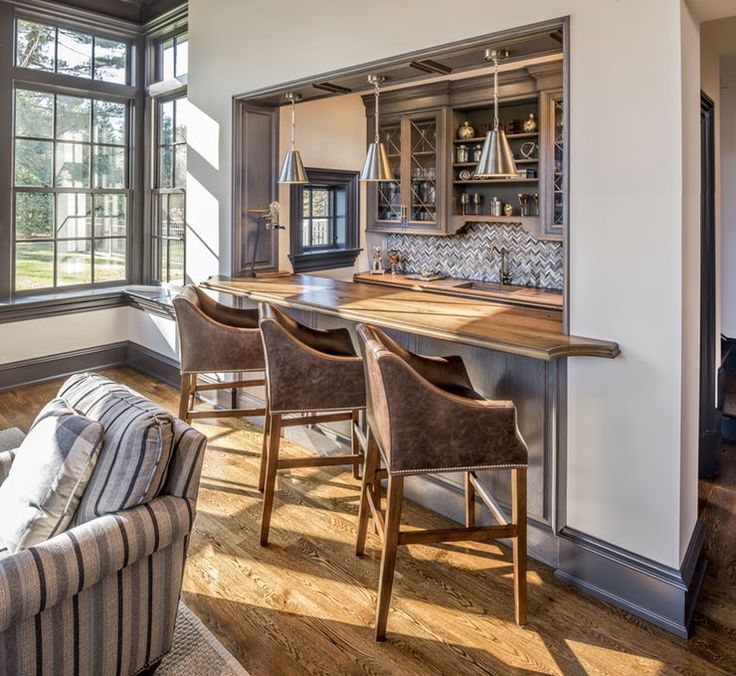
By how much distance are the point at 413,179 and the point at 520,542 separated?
460 cm

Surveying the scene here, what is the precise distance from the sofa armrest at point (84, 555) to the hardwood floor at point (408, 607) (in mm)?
646

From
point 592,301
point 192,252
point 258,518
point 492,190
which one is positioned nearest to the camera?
point 592,301

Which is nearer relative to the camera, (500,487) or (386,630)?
(386,630)

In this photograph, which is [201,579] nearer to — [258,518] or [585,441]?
[258,518]

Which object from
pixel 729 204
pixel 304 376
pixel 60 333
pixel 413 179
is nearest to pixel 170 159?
pixel 60 333

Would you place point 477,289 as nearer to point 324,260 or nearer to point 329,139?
point 324,260

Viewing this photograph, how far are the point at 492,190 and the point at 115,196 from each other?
3.60m

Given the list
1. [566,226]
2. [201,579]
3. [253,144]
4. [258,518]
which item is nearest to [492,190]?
[253,144]

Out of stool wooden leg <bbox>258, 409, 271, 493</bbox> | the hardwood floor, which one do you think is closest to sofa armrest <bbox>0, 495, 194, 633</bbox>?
the hardwood floor

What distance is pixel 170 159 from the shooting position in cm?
552

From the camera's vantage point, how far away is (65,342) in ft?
17.6

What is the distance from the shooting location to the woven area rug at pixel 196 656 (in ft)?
6.53

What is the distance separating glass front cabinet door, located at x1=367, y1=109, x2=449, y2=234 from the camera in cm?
587

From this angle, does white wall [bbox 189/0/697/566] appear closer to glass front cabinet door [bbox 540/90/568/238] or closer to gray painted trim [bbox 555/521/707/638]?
gray painted trim [bbox 555/521/707/638]
